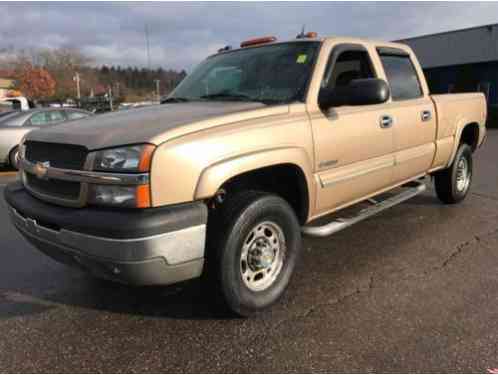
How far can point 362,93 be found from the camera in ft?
10.0

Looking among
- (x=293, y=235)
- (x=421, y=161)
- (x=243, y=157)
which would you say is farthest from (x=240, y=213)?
(x=421, y=161)

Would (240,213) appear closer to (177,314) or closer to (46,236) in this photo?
(177,314)

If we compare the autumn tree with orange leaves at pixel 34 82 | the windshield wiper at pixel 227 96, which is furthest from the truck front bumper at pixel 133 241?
the autumn tree with orange leaves at pixel 34 82

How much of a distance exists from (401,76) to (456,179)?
1.79 m

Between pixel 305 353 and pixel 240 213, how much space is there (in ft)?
2.95

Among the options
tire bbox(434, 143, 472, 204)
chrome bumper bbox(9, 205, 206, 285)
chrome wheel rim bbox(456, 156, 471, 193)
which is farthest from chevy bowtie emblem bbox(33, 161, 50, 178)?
chrome wheel rim bbox(456, 156, 471, 193)

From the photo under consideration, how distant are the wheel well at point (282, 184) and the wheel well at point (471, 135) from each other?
341 centimetres

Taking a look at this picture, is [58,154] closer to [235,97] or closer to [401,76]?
[235,97]

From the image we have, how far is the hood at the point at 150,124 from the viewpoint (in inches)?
95.9

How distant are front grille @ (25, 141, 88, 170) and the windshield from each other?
133 centimetres

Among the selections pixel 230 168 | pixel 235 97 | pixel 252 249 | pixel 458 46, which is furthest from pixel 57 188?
pixel 458 46

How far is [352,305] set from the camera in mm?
3076

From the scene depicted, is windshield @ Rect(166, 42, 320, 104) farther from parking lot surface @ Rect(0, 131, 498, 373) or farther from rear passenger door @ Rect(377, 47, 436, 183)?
parking lot surface @ Rect(0, 131, 498, 373)

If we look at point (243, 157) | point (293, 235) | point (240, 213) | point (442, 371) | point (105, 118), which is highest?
point (105, 118)
